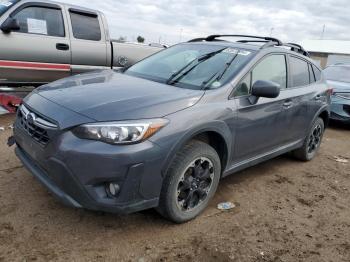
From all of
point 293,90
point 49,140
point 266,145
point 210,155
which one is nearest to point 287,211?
point 266,145

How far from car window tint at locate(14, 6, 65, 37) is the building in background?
46738 mm

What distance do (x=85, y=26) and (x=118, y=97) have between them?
464cm

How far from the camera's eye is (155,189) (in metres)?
3.00

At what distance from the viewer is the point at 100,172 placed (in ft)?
9.05

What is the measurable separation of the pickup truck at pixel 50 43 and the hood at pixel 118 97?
2976 mm

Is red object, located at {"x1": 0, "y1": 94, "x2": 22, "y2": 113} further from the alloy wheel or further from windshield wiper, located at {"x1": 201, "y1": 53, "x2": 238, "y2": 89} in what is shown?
the alloy wheel

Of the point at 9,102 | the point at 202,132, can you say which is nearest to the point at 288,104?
the point at 202,132

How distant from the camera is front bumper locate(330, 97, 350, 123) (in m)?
8.52

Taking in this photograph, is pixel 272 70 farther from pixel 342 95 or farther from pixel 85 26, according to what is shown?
pixel 342 95

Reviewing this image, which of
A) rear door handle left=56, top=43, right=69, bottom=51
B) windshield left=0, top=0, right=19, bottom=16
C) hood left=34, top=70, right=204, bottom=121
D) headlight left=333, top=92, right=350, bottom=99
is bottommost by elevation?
headlight left=333, top=92, right=350, bottom=99

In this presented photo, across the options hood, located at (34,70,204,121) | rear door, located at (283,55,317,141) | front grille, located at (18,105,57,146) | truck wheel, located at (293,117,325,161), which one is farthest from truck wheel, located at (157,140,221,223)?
truck wheel, located at (293,117,325,161)

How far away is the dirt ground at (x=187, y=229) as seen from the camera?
2973 mm

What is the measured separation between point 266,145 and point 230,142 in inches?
32.7

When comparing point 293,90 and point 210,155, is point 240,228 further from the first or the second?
point 293,90
